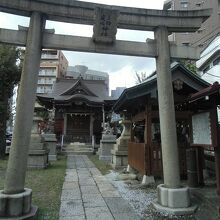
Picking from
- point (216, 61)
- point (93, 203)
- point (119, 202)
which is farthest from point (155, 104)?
point (216, 61)

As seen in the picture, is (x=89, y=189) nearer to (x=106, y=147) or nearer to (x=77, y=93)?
(x=106, y=147)

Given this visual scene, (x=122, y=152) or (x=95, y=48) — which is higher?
(x=95, y=48)

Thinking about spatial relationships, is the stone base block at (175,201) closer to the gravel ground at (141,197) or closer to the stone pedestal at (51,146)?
the gravel ground at (141,197)

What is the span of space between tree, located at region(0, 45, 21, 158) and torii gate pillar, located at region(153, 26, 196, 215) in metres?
14.3

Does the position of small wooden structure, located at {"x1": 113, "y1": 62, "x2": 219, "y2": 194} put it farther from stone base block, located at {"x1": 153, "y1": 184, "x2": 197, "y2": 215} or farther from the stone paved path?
stone base block, located at {"x1": 153, "y1": 184, "x2": 197, "y2": 215}

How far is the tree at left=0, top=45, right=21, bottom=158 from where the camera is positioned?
62.4 feet

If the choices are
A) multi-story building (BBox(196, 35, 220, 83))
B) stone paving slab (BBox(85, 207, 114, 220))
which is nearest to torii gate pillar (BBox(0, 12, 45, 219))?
stone paving slab (BBox(85, 207, 114, 220))

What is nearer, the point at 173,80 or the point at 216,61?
the point at 173,80

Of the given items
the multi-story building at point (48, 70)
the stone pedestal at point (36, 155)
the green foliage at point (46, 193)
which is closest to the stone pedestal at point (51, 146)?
the stone pedestal at point (36, 155)

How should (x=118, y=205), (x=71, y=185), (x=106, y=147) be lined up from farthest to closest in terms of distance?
1. (x=106, y=147)
2. (x=71, y=185)
3. (x=118, y=205)

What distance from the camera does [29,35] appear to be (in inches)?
257

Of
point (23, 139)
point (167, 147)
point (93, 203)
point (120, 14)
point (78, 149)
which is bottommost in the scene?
point (93, 203)

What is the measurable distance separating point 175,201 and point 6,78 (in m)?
15.9

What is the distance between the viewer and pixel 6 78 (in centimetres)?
1912
